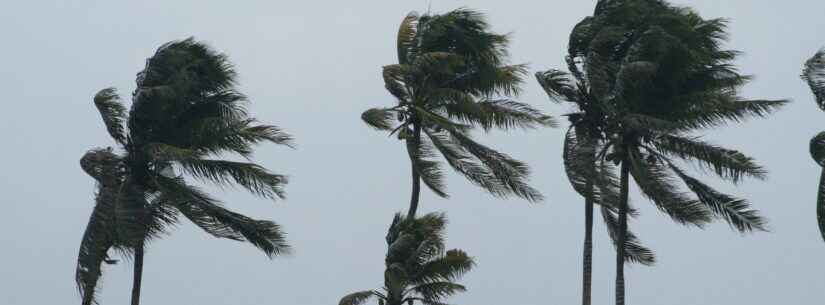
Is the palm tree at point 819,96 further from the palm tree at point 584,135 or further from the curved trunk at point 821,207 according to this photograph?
the palm tree at point 584,135

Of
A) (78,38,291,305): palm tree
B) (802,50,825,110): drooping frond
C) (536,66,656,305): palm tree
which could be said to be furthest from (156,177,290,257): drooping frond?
(802,50,825,110): drooping frond

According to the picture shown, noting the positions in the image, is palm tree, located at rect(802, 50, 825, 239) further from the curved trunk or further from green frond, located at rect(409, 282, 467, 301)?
green frond, located at rect(409, 282, 467, 301)

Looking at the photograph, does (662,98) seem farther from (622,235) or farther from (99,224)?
(99,224)

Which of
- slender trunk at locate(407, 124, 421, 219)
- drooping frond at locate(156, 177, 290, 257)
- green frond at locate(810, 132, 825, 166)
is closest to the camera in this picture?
green frond at locate(810, 132, 825, 166)

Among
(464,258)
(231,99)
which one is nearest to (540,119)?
(464,258)

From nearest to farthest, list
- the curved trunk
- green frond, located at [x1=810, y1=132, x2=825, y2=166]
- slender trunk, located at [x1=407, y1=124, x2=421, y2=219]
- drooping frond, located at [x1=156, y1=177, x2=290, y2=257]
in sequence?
the curved trunk
green frond, located at [x1=810, y1=132, x2=825, y2=166]
drooping frond, located at [x1=156, y1=177, x2=290, y2=257]
slender trunk, located at [x1=407, y1=124, x2=421, y2=219]

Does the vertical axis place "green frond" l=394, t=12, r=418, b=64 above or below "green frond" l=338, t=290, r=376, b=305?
above

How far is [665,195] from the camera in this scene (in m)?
38.8

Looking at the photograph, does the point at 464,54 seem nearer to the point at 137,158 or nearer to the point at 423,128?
the point at 423,128

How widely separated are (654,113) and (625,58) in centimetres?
174

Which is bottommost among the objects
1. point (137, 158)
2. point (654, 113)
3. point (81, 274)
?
point (81, 274)

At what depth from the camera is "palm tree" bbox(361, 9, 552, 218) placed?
1633 inches

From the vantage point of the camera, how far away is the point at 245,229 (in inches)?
1486

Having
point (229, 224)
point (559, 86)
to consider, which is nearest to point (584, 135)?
point (559, 86)
